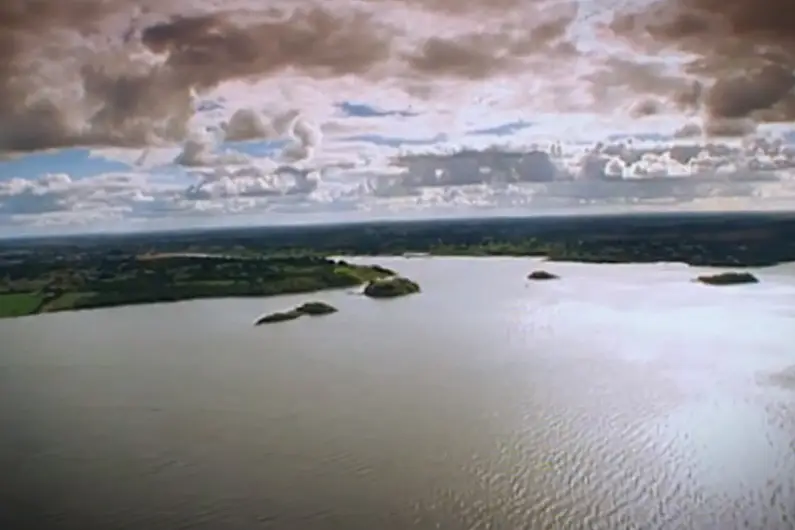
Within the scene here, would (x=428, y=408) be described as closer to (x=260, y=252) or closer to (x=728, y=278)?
(x=260, y=252)

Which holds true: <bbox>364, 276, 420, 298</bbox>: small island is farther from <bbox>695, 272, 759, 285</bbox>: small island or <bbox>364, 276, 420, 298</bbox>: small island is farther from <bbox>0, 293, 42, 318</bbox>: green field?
<bbox>0, 293, 42, 318</bbox>: green field

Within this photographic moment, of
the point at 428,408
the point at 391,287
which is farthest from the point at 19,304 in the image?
the point at 428,408

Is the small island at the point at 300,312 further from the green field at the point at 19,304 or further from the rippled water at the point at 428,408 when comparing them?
the green field at the point at 19,304

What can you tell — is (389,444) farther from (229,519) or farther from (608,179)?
(608,179)

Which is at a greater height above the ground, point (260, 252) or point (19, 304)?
point (260, 252)

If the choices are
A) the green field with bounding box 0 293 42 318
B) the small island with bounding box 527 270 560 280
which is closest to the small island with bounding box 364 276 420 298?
the small island with bounding box 527 270 560 280

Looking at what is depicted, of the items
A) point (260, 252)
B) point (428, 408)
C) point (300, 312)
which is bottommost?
point (428, 408)

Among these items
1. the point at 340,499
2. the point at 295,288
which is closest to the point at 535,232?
the point at 295,288
